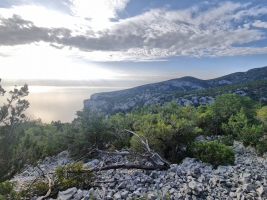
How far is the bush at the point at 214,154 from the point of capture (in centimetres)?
1767

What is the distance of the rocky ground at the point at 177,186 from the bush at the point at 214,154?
8.64 feet

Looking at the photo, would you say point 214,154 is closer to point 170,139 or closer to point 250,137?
point 170,139

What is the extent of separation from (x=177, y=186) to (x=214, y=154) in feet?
21.3

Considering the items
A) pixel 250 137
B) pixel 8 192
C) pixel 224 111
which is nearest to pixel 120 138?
pixel 250 137

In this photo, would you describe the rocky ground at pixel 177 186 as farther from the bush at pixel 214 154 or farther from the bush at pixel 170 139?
the bush at pixel 170 139

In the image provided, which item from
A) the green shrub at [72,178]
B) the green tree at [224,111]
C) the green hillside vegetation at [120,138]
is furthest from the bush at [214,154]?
the green tree at [224,111]

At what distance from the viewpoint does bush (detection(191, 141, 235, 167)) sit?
1767cm

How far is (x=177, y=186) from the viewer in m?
12.2

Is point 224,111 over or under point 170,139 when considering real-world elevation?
under

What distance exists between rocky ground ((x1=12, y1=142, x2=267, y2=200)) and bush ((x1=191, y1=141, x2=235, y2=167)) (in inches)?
104

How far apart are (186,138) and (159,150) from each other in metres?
2.60

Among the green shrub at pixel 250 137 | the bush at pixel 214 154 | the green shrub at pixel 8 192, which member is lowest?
the green shrub at pixel 250 137

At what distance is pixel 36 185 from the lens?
12.9 m

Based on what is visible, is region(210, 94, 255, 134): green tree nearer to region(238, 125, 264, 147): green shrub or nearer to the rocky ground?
region(238, 125, 264, 147): green shrub
